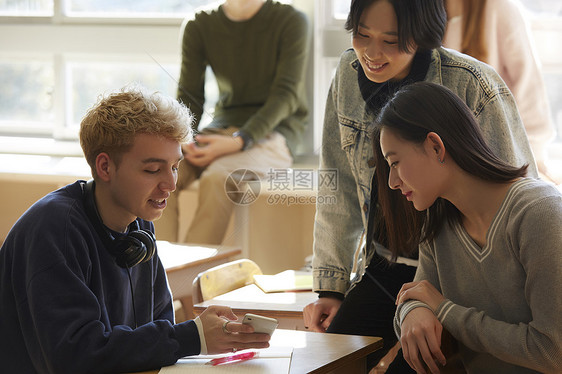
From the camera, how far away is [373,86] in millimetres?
1696

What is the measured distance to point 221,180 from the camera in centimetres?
291

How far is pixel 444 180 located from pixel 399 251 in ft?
0.98

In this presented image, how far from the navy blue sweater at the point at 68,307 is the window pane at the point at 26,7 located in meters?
2.71

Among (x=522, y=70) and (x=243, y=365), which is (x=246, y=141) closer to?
(x=522, y=70)

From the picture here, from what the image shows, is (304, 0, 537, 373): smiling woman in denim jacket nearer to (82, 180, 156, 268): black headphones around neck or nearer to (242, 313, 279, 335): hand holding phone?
(242, 313, 279, 335): hand holding phone

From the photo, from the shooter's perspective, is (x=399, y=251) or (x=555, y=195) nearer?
(x=555, y=195)

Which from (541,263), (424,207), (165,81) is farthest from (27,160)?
(541,263)

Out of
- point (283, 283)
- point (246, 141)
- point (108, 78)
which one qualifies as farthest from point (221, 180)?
point (108, 78)

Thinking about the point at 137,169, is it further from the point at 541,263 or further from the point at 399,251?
the point at 541,263

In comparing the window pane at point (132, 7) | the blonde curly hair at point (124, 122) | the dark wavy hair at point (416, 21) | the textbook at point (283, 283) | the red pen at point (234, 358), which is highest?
the dark wavy hair at point (416, 21)

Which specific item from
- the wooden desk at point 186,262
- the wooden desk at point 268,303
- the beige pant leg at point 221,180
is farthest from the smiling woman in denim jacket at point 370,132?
the beige pant leg at point 221,180

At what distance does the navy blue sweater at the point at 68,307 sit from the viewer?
115 centimetres

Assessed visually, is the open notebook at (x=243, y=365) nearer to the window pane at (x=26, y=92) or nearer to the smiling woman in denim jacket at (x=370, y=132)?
the smiling woman in denim jacket at (x=370, y=132)

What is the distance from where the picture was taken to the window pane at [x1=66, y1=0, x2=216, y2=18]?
3.54 meters
